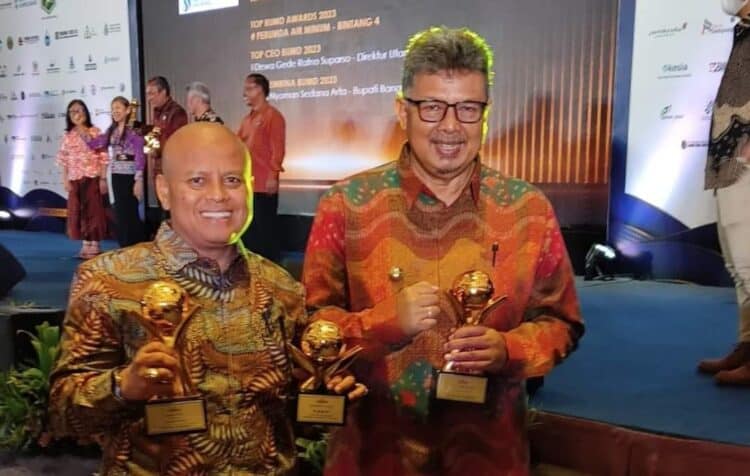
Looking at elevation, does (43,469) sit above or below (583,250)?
below

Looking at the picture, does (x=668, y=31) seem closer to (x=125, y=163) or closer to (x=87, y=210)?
(x=125, y=163)

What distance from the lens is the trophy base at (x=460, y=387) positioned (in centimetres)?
127

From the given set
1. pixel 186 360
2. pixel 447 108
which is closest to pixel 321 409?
pixel 186 360

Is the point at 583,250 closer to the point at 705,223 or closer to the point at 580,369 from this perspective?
the point at 705,223

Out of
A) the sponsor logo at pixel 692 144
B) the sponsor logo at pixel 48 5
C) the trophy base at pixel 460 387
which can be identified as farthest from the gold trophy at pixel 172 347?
the sponsor logo at pixel 48 5

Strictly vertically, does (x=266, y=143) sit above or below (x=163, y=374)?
above

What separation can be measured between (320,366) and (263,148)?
4429mm

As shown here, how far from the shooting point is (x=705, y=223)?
5.14 metres

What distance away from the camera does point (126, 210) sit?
6.52 meters

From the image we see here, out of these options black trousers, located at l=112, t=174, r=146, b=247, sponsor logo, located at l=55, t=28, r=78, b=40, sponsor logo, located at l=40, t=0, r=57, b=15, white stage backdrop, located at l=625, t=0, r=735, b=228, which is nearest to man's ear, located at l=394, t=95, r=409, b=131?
white stage backdrop, located at l=625, t=0, r=735, b=228

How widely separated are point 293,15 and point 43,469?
507 cm

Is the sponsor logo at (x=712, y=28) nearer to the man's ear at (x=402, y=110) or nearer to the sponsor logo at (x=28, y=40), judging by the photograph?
the man's ear at (x=402, y=110)

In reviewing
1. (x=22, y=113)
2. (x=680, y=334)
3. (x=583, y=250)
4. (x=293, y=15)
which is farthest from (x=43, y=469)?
(x=22, y=113)

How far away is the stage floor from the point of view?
8.69 feet
